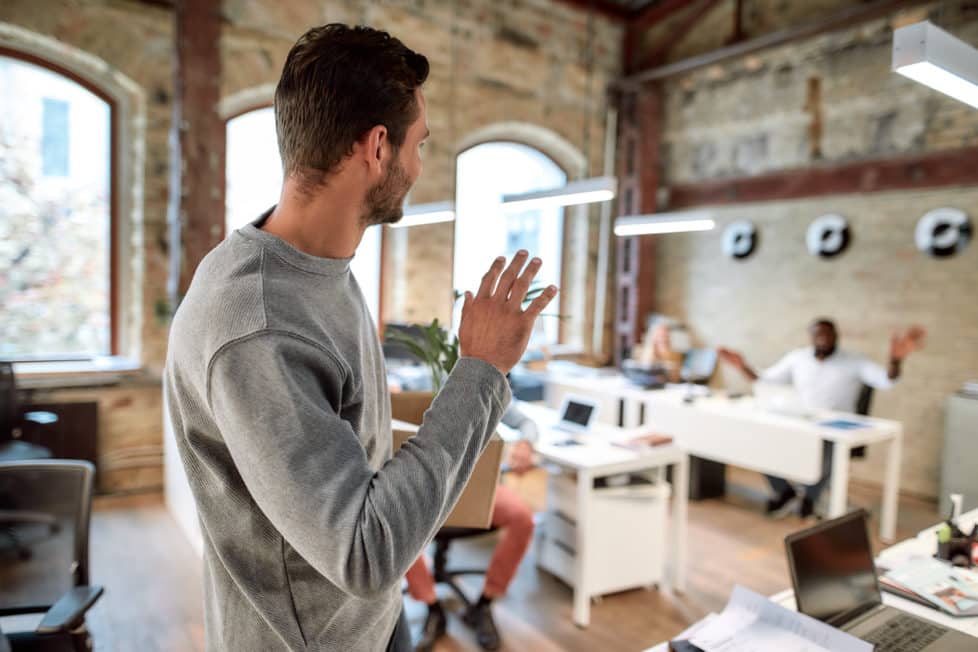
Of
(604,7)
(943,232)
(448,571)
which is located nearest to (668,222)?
(943,232)

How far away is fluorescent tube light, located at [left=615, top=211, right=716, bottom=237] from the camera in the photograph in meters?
5.11

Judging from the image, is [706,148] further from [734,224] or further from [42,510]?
[42,510]

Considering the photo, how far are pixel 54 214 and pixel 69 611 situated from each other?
13.3 ft

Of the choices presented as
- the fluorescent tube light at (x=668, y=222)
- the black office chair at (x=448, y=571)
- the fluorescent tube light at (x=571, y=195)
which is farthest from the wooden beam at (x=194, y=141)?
the fluorescent tube light at (x=668, y=222)

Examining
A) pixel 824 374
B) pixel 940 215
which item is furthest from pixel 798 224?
pixel 824 374

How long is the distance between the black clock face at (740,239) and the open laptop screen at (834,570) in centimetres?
521

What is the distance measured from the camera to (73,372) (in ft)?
15.6

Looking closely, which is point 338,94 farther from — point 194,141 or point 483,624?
point 194,141

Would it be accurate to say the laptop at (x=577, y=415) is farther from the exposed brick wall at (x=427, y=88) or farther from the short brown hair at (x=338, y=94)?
the short brown hair at (x=338, y=94)

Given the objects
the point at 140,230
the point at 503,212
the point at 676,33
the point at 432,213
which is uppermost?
the point at 676,33

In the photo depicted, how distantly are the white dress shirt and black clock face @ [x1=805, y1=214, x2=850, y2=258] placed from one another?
1186mm

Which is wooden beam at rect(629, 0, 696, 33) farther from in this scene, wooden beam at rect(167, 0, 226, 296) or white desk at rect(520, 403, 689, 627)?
white desk at rect(520, 403, 689, 627)

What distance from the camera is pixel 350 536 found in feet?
2.48

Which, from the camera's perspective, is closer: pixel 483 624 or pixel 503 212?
pixel 483 624
